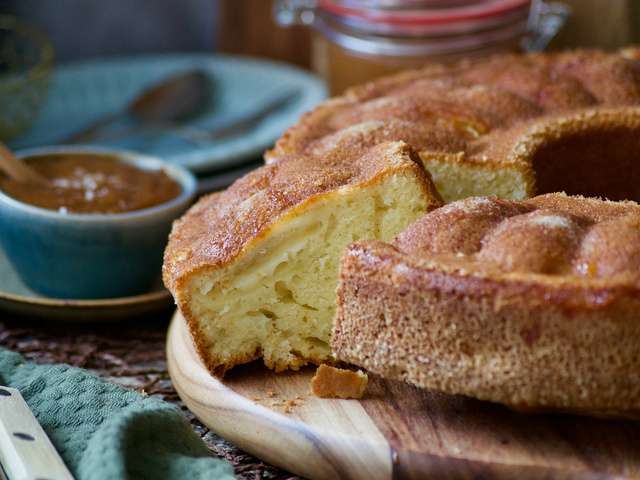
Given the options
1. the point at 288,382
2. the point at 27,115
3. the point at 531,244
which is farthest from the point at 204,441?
the point at 27,115

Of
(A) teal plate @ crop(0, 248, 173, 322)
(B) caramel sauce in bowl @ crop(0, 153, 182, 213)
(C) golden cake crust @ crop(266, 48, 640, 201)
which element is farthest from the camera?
(B) caramel sauce in bowl @ crop(0, 153, 182, 213)

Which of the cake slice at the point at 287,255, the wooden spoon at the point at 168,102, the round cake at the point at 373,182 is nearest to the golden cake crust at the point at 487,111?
the round cake at the point at 373,182

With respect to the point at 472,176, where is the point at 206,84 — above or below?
below

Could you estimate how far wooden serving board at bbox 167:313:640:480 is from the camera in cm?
245

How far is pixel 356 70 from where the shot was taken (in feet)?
15.3

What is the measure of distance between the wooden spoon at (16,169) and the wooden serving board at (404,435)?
4.25 ft

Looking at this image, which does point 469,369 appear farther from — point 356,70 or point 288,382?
point 356,70

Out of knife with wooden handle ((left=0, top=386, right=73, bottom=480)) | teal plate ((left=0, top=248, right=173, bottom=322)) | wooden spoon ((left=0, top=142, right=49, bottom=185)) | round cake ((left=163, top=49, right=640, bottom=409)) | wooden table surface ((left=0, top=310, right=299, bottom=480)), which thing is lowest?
wooden table surface ((left=0, top=310, right=299, bottom=480))

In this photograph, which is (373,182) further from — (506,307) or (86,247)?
(86,247)

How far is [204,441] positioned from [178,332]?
1.62 feet

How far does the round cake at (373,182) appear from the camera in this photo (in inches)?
111

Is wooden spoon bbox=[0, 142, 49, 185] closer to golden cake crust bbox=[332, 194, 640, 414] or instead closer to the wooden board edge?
the wooden board edge

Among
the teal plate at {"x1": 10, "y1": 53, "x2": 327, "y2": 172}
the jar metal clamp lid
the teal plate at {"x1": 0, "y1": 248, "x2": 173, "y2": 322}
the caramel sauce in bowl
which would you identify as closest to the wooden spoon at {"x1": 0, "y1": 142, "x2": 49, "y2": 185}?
the caramel sauce in bowl

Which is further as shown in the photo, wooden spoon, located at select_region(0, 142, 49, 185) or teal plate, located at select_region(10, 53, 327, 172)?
teal plate, located at select_region(10, 53, 327, 172)
